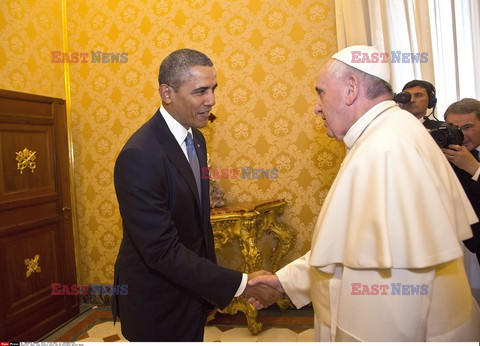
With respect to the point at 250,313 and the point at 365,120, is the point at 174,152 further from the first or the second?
the point at 250,313

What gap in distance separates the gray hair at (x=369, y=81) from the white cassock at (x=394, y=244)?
10 centimetres

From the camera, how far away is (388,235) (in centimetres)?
150

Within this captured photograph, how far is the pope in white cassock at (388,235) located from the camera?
148cm

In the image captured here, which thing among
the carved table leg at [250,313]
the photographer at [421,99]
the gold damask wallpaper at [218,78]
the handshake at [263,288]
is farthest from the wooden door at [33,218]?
the photographer at [421,99]

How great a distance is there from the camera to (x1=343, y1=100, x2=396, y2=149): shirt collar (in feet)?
5.79

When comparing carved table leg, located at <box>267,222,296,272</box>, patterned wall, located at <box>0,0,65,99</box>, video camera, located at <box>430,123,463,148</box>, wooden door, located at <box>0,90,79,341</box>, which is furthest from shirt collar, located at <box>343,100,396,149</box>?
patterned wall, located at <box>0,0,65,99</box>

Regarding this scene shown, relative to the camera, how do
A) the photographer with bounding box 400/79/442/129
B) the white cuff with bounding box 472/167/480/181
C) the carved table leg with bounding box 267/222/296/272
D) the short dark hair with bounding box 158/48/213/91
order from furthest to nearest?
the carved table leg with bounding box 267/222/296/272, the photographer with bounding box 400/79/442/129, the white cuff with bounding box 472/167/480/181, the short dark hair with bounding box 158/48/213/91

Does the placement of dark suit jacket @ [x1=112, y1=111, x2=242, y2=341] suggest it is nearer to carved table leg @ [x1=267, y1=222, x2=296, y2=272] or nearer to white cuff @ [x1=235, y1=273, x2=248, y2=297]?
white cuff @ [x1=235, y1=273, x2=248, y2=297]

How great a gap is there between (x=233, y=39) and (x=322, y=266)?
3389 mm

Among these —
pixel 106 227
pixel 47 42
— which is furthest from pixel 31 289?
pixel 47 42

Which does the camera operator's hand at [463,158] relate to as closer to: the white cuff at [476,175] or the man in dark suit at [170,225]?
the white cuff at [476,175]

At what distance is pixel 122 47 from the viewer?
4750 mm

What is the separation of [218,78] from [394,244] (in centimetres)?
336

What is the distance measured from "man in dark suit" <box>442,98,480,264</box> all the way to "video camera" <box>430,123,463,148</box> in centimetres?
3
